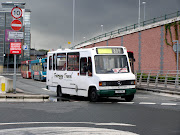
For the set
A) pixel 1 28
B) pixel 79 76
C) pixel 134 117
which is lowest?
pixel 134 117

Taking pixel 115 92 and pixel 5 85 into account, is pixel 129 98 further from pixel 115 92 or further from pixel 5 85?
pixel 5 85

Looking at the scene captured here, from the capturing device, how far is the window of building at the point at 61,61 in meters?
17.4

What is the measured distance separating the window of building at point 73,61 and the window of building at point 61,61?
443 millimetres

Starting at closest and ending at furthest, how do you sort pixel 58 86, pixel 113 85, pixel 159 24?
pixel 113 85 → pixel 58 86 → pixel 159 24

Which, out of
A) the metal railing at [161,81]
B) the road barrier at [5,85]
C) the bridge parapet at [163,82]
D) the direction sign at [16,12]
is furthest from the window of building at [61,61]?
the metal railing at [161,81]

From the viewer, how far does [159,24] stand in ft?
111

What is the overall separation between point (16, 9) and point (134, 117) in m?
8.58

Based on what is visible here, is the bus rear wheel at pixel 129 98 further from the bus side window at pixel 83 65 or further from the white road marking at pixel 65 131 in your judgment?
the white road marking at pixel 65 131

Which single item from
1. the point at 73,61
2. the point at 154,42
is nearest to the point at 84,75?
the point at 73,61

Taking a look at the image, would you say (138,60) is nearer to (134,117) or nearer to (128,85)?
(128,85)

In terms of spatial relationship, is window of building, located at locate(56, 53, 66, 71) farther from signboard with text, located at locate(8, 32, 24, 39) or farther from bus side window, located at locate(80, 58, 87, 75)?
signboard with text, located at locate(8, 32, 24, 39)

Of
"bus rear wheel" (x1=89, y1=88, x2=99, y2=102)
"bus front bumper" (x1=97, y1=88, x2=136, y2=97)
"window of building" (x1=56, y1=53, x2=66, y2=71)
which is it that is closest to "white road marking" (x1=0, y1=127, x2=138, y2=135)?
"bus front bumper" (x1=97, y1=88, x2=136, y2=97)

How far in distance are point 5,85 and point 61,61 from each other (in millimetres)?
3302

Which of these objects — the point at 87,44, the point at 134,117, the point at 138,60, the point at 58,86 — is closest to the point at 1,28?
the point at 87,44
